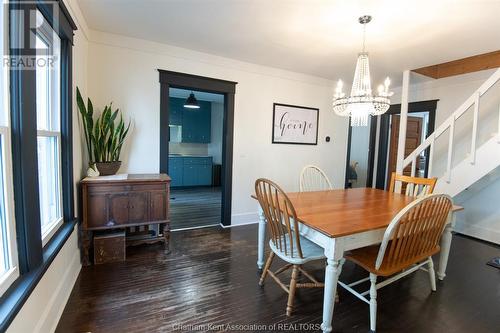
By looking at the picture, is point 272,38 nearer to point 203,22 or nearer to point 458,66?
point 203,22

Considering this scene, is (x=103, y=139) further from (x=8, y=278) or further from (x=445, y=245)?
(x=445, y=245)

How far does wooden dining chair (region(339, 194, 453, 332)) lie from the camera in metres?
1.55

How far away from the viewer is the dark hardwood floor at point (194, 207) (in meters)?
3.70

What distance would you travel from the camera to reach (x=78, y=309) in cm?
174

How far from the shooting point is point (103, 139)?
2.54 metres

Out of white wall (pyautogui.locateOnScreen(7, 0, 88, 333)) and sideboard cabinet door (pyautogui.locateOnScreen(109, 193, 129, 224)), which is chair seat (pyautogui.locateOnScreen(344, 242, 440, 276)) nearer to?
white wall (pyautogui.locateOnScreen(7, 0, 88, 333))

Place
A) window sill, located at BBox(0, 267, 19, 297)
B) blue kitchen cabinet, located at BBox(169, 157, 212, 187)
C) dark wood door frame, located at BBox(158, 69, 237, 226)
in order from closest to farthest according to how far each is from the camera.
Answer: window sill, located at BBox(0, 267, 19, 297) → dark wood door frame, located at BBox(158, 69, 237, 226) → blue kitchen cabinet, located at BBox(169, 157, 212, 187)

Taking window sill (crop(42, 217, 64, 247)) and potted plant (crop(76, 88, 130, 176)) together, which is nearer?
window sill (crop(42, 217, 64, 247))

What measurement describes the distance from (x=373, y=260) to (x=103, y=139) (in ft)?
8.91

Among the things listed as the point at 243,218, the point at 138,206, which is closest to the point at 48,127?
the point at 138,206

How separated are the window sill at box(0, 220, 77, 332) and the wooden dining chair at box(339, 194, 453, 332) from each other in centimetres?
190

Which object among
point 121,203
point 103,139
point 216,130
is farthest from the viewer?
point 216,130

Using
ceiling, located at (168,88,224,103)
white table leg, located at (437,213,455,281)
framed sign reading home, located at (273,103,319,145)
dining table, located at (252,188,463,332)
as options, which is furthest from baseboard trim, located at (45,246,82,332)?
ceiling, located at (168,88,224,103)
